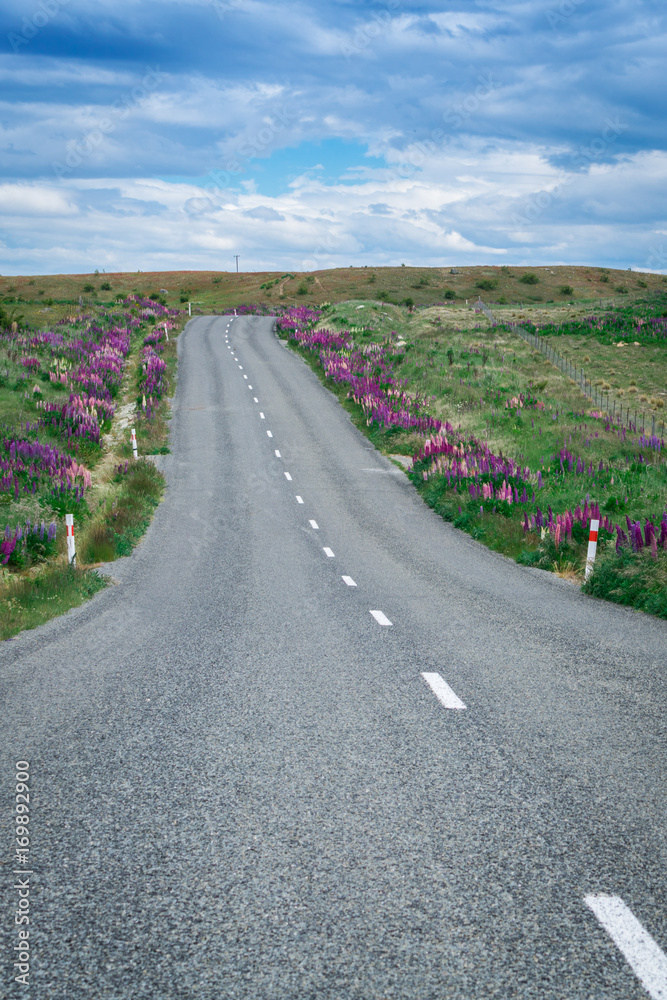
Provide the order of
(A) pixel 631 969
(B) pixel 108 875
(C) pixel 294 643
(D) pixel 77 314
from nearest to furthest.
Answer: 1. (A) pixel 631 969
2. (B) pixel 108 875
3. (C) pixel 294 643
4. (D) pixel 77 314

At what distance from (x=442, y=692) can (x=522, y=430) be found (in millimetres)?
18393

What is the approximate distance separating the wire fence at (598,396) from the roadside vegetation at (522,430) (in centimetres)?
61

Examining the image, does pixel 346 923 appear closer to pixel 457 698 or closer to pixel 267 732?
pixel 267 732

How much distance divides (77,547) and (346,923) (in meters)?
11.5

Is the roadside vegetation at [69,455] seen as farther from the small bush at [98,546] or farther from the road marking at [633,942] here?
the road marking at [633,942]

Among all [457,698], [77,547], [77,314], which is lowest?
[77,547]

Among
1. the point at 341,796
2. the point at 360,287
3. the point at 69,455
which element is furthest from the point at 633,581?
the point at 360,287

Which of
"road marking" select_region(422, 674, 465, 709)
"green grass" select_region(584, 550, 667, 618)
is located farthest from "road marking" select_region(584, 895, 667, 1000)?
"green grass" select_region(584, 550, 667, 618)

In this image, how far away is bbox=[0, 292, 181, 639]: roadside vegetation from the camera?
1140 cm

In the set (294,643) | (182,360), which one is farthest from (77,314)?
(294,643)

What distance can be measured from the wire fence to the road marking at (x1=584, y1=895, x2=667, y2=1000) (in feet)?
60.1

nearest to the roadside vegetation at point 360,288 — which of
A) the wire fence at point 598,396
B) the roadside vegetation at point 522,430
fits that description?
the wire fence at point 598,396

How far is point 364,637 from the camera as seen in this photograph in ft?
27.9

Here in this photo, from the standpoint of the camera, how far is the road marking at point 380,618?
361 inches
